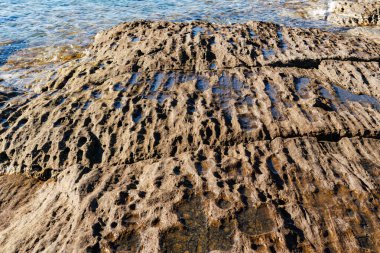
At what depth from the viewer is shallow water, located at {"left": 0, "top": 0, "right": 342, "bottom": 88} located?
816 centimetres

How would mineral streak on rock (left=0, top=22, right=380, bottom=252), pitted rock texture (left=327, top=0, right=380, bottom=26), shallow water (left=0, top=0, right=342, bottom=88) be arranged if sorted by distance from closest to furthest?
mineral streak on rock (left=0, top=22, right=380, bottom=252) < shallow water (left=0, top=0, right=342, bottom=88) < pitted rock texture (left=327, top=0, right=380, bottom=26)

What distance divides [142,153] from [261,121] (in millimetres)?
1368

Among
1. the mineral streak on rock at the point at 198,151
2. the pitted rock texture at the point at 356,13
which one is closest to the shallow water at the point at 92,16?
the pitted rock texture at the point at 356,13

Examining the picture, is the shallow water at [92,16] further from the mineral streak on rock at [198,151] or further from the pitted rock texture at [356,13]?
the mineral streak on rock at [198,151]

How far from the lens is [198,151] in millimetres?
3309

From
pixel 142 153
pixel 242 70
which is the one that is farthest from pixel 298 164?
pixel 242 70

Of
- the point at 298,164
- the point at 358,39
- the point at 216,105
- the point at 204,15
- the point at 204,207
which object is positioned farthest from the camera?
the point at 204,15

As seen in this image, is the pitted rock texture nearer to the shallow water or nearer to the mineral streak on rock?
the shallow water

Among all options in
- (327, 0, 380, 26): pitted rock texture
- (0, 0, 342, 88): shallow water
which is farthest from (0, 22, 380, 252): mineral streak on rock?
(327, 0, 380, 26): pitted rock texture

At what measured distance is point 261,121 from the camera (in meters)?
3.64

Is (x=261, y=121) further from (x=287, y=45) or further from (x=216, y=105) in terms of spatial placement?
(x=287, y=45)

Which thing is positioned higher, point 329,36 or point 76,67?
point 329,36

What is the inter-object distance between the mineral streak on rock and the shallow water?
3410 mm

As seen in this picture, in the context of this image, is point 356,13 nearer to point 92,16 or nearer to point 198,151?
point 92,16
